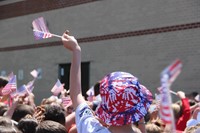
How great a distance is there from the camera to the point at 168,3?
1265 centimetres

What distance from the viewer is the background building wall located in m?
12.0

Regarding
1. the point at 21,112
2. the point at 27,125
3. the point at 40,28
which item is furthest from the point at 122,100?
the point at 21,112

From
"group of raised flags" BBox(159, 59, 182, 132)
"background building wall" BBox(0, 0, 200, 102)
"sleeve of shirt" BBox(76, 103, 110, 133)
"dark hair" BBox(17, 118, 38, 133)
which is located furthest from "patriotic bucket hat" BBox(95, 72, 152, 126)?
"background building wall" BBox(0, 0, 200, 102)

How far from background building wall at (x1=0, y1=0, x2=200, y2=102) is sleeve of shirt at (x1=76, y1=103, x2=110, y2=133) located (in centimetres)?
984

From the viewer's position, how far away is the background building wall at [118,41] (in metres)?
12.0

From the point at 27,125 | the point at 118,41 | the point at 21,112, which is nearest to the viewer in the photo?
the point at 27,125

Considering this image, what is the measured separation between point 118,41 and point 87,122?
1209 cm

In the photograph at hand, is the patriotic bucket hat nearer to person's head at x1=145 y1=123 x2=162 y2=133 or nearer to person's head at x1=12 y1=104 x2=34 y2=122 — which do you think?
person's head at x1=145 y1=123 x2=162 y2=133

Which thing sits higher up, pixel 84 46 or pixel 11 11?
pixel 11 11

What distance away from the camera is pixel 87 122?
7.08 ft

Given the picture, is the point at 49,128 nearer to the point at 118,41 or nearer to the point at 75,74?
the point at 75,74

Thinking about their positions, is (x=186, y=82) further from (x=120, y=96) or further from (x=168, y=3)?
(x=120, y=96)

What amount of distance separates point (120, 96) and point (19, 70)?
55.2 feet

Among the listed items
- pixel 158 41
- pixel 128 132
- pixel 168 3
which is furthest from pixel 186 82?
pixel 128 132
